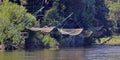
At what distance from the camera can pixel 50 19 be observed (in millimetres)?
68625

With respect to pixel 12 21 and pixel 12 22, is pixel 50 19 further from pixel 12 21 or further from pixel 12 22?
pixel 12 22

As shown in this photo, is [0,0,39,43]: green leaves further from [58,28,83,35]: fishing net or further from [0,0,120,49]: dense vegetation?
[58,28,83,35]: fishing net

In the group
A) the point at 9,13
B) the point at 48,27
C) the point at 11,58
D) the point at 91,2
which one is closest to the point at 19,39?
the point at 9,13

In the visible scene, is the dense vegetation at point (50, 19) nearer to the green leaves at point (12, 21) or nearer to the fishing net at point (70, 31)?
the green leaves at point (12, 21)

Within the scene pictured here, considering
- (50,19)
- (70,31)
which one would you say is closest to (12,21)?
(50,19)

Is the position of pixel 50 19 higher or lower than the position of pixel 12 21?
higher

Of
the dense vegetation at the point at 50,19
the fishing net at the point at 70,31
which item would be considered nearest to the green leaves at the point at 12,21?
the dense vegetation at the point at 50,19

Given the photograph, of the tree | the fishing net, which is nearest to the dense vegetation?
the tree

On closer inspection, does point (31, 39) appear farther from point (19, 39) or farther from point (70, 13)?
point (70, 13)

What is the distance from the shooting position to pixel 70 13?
237 feet

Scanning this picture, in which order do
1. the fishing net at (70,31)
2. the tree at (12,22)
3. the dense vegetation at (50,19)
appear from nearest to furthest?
1. the tree at (12,22)
2. the dense vegetation at (50,19)
3. the fishing net at (70,31)

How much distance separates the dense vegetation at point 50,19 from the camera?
58.9 metres

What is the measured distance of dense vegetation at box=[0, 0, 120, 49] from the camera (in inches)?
2319

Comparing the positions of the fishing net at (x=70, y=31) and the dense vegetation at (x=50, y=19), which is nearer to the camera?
the dense vegetation at (x=50, y=19)
